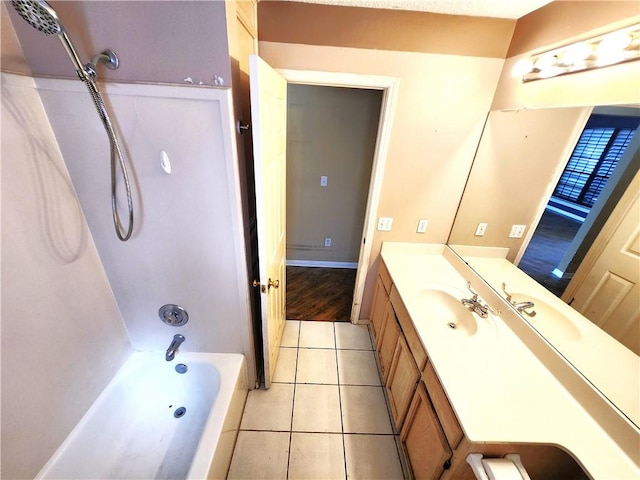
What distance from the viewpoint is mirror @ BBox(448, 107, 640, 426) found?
0.86m

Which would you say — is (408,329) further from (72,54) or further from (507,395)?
(72,54)

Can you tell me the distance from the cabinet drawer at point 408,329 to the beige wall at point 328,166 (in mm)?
1512

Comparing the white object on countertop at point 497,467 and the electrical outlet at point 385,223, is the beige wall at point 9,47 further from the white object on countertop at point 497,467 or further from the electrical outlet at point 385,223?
the white object on countertop at point 497,467

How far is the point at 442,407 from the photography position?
98 cm

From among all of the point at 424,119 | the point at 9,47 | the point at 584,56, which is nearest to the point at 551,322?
the point at 584,56

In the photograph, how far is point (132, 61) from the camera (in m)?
0.86

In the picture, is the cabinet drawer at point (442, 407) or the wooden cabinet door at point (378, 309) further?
the wooden cabinet door at point (378, 309)

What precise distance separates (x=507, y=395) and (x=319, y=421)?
1.12 meters

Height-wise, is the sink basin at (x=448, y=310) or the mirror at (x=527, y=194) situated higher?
the mirror at (x=527, y=194)

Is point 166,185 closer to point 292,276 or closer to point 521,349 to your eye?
point 521,349

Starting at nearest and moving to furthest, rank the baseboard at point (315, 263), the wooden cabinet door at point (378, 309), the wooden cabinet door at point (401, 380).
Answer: the wooden cabinet door at point (401, 380) < the wooden cabinet door at point (378, 309) < the baseboard at point (315, 263)

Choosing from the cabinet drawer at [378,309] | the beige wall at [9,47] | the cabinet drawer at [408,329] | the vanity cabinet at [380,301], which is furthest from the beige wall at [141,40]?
the cabinet drawer at [378,309]

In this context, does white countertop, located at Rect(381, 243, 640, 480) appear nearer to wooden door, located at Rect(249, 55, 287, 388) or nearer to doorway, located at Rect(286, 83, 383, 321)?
wooden door, located at Rect(249, 55, 287, 388)

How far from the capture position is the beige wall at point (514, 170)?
1189mm
